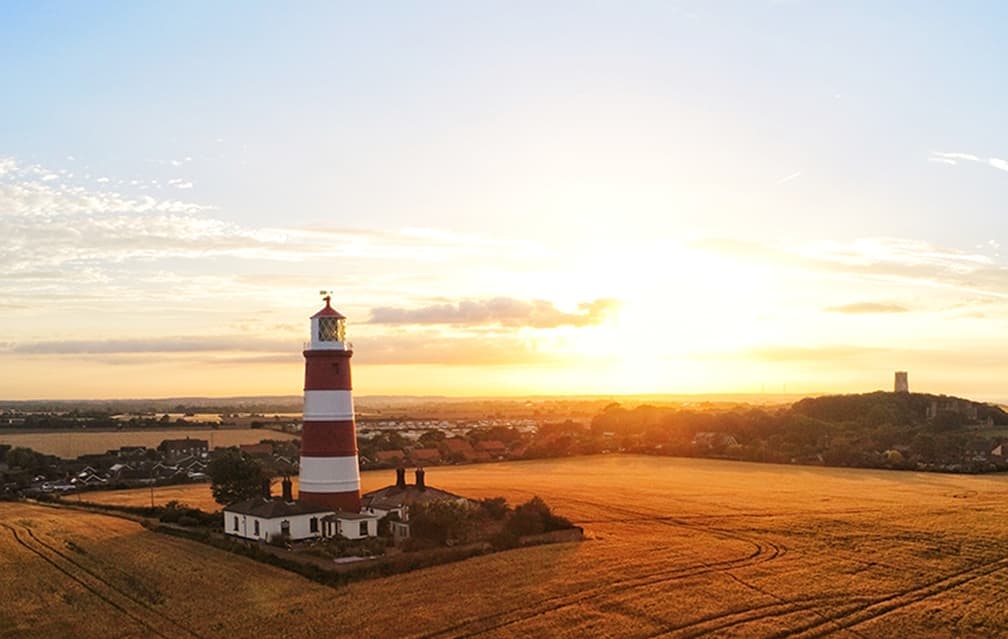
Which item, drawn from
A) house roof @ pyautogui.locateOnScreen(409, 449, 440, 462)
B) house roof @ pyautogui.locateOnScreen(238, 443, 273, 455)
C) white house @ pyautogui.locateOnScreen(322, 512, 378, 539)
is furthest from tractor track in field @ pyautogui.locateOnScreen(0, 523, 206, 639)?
house roof @ pyautogui.locateOnScreen(409, 449, 440, 462)

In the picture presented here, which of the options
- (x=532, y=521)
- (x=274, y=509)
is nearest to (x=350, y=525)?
(x=274, y=509)

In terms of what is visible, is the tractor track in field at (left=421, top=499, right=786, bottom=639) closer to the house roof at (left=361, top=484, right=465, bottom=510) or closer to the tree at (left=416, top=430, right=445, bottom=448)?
the house roof at (left=361, top=484, right=465, bottom=510)

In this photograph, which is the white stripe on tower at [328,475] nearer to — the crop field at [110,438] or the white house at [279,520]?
the white house at [279,520]

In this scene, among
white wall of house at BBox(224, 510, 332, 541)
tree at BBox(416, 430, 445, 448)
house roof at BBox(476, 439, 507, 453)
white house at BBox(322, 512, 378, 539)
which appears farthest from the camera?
tree at BBox(416, 430, 445, 448)

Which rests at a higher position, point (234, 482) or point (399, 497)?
point (234, 482)

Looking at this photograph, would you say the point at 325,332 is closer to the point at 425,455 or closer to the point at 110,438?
the point at 425,455

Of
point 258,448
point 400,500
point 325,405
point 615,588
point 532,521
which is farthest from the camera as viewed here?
point 258,448

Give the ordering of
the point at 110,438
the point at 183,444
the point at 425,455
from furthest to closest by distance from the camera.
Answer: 1. the point at 110,438
2. the point at 183,444
3. the point at 425,455
